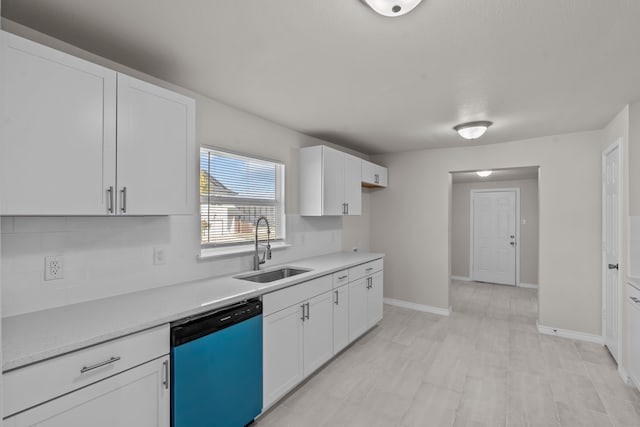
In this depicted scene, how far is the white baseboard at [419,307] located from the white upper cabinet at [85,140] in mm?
3949

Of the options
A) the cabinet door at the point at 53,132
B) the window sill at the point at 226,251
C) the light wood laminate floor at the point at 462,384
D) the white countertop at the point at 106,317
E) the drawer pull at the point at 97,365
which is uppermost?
the cabinet door at the point at 53,132

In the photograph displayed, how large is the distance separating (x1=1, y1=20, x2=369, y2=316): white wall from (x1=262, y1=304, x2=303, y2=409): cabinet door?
710 millimetres

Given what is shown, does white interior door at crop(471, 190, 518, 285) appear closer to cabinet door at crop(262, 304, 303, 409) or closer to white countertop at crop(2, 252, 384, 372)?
cabinet door at crop(262, 304, 303, 409)

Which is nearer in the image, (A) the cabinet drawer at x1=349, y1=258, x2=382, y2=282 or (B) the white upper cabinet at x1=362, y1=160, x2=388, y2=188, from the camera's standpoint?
(A) the cabinet drawer at x1=349, y1=258, x2=382, y2=282

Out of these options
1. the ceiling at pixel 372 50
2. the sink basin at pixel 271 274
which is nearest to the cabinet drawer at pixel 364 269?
the sink basin at pixel 271 274

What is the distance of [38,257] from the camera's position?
171 centimetres

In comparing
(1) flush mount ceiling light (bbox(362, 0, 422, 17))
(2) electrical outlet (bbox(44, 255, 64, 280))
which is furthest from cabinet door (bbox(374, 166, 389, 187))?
(2) electrical outlet (bbox(44, 255, 64, 280))

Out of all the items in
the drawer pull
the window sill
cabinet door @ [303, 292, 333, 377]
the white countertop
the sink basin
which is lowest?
cabinet door @ [303, 292, 333, 377]

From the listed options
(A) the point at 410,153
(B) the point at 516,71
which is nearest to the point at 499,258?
(A) the point at 410,153

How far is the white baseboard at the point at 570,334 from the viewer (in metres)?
3.66

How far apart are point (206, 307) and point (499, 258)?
660 cm

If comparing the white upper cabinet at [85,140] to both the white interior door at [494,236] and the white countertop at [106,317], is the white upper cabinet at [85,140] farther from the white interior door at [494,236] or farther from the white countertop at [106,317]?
the white interior door at [494,236]

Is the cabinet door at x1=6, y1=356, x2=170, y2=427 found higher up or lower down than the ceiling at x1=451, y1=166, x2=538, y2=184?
lower down

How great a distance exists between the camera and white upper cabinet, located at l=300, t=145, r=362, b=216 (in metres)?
3.55
